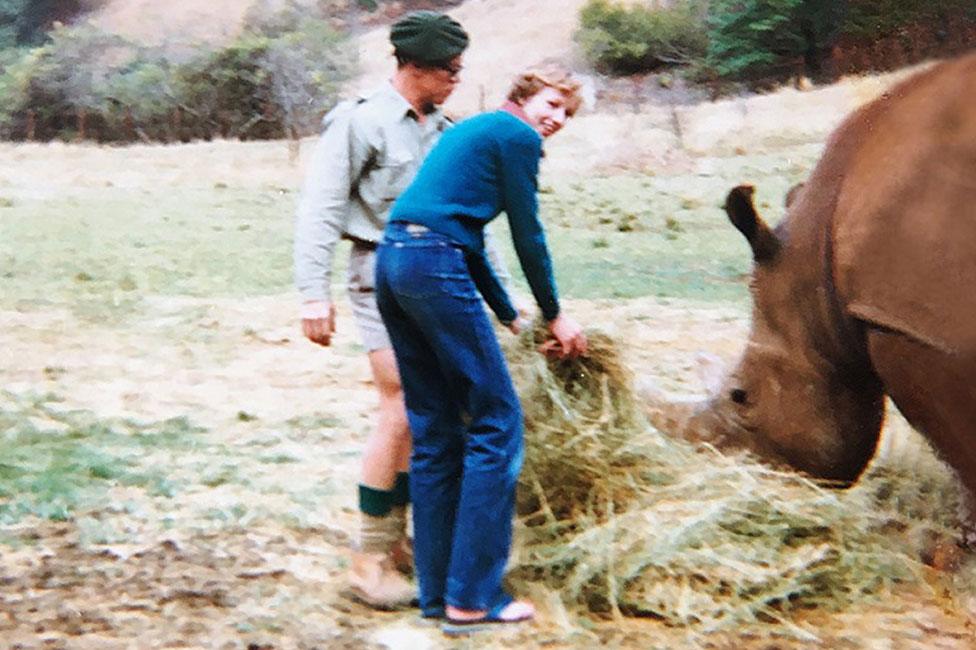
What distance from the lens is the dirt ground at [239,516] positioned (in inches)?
106

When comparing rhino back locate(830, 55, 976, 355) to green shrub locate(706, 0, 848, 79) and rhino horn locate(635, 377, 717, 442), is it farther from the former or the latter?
green shrub locate(706, 0, 848, 79)

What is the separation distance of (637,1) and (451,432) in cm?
344

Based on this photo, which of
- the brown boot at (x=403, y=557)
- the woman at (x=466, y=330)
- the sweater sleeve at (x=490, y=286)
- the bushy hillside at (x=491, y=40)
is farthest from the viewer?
the bushy hillside at (x=491, y=40)

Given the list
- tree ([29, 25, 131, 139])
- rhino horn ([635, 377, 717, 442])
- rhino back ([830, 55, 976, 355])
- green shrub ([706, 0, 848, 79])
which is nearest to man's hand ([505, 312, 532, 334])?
rhino horn ([635, 377, 717, 442])

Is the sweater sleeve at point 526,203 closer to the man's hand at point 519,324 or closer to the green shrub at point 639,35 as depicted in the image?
the man's hand at point 519,324

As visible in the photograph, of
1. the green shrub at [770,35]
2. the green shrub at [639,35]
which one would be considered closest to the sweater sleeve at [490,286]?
the green shrub at [770,35]

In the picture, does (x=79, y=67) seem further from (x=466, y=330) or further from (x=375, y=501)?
(x=466, y=330)

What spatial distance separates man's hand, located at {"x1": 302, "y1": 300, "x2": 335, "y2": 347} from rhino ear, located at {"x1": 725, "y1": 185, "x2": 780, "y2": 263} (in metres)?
1.01

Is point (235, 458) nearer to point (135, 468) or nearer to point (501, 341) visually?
point (135, 468)

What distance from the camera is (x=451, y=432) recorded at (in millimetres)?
2699

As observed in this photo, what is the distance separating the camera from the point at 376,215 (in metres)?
2.92

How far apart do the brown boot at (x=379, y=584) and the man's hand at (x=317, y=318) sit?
0.55 m

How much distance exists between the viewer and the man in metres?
2.82

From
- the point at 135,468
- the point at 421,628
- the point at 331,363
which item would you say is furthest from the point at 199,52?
the point at 421,628
